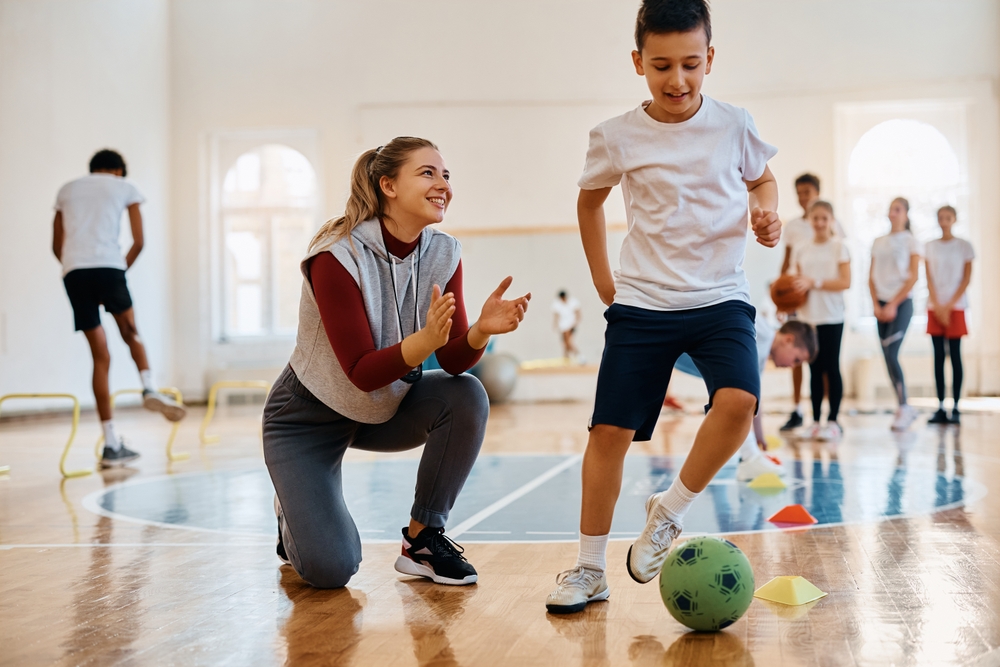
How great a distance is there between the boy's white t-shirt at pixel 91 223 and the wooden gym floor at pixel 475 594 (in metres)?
1.33

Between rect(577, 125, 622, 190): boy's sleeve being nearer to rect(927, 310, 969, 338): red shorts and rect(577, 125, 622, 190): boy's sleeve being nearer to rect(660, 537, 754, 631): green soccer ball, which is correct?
rect(660, 537, 754, 631): green soccer ball

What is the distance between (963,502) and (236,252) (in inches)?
353

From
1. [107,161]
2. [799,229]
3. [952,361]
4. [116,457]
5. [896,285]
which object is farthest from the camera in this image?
[952,361]

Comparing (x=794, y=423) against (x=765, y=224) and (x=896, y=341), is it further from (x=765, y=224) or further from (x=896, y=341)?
(x=765, y=224)

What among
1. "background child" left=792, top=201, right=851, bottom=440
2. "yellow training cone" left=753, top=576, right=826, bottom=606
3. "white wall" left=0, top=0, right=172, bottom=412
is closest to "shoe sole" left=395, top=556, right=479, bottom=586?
"yellow training cone" left=753, top=576, right=826, bottom=606

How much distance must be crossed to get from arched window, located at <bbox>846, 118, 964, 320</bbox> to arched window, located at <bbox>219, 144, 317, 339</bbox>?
18.9ft

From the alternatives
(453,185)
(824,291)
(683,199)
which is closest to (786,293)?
(824,291)

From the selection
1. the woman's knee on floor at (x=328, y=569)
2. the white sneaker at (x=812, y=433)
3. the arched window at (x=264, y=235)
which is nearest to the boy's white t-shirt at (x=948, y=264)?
the white sneaker at (x=812, y=433)

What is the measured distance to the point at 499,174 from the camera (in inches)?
409

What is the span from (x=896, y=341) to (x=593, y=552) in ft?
15.5

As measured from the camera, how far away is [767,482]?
3752 mm

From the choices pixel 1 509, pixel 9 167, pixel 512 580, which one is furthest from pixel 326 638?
pixel 9 167

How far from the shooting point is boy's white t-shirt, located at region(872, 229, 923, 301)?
635cm

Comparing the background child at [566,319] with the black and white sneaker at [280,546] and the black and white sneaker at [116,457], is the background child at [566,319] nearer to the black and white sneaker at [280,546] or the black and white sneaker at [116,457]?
the black and white sneaker at [116,457]
